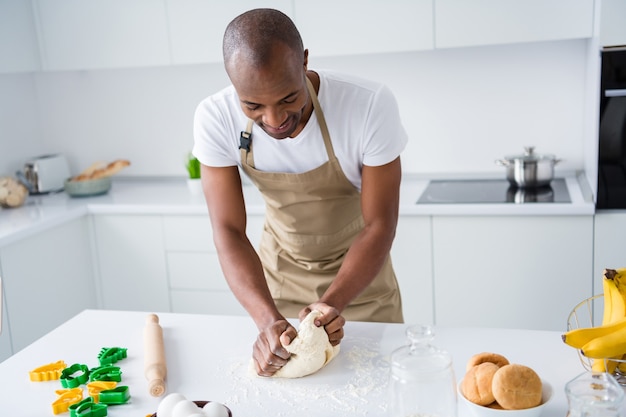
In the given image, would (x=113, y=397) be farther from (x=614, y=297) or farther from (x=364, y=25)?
(x=364, y=25)

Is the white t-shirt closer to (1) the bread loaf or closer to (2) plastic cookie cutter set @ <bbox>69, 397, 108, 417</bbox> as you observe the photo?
(2) plastic cookie cutter set @ <bbox>69, 397, 108, 417</bbox>

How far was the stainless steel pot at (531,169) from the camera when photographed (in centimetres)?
264

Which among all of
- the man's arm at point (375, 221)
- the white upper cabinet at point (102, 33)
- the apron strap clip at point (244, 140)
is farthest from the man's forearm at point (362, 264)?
the white upper cabinet at point (102, 33)

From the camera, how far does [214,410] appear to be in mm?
1038

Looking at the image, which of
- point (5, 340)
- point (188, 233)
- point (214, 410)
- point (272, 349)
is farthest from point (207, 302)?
point (214, 410)

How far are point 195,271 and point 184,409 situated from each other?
75.2 inches

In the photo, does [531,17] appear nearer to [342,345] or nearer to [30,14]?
[342,345]

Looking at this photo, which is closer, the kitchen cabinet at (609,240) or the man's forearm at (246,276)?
the man's forearm at (246,276)

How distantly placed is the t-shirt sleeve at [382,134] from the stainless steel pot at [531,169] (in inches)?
46.1

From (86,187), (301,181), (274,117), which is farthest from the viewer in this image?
(86,187)

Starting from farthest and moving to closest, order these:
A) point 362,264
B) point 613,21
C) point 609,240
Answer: point 609,240, point 613,21, point 362,264

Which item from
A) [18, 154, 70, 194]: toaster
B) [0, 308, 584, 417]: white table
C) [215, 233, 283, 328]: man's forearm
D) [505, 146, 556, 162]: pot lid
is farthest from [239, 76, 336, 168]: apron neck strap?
[18, 154, 70, 194]: toaster

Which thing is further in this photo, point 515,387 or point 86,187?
point 86,187

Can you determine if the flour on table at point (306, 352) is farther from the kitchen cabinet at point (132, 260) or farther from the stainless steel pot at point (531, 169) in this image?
the kitchen cabinet at point (132, 260)
